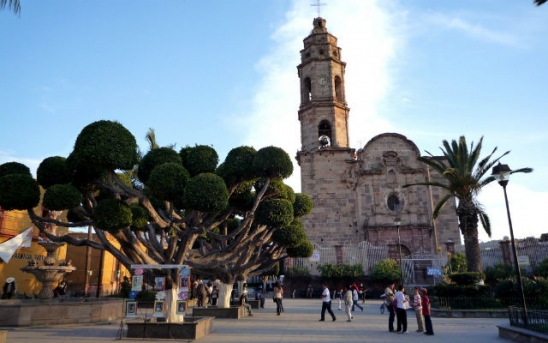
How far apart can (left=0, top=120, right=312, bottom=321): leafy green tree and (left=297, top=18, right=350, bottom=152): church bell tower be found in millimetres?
18644

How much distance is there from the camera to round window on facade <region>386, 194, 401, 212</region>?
33.1m

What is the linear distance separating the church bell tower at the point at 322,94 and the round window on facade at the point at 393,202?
5.88m

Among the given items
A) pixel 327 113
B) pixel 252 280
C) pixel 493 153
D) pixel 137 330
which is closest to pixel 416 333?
pixel 137 330

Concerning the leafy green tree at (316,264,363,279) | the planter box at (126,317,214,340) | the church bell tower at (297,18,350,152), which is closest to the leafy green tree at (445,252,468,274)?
the leafy green tree at (316,264,363,279)

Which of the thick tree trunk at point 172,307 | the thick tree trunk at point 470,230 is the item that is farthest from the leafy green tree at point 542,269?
the thick tree trunk at point 172,307

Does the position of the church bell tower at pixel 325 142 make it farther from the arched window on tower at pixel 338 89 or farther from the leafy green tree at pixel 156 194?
the leafy green tree at pixel 156 194

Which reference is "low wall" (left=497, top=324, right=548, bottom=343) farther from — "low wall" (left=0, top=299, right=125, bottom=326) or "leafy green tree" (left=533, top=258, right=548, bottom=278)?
"low wall" (left=0, top=299, right=125, bottom=326)

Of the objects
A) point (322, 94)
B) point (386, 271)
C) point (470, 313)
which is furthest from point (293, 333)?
point (322, 94)

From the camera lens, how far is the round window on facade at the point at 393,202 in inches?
1304

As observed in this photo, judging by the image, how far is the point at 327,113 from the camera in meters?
34.1

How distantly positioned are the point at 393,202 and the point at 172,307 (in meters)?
25.9

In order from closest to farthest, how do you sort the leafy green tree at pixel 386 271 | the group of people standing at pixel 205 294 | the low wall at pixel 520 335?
the low wall at pixel 520 335, the group of people standing at pixel 205 294, the leafy green tree at pixel 386 271

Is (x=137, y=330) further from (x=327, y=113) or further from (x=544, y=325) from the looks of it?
(x=327, y=113)

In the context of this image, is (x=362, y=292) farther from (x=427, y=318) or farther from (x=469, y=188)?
(x=427, y=318)
